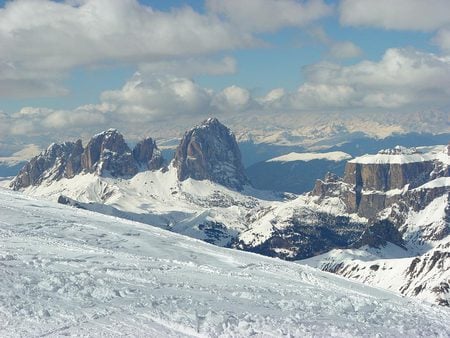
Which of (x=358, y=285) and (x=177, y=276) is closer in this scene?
(x=177, y=276)

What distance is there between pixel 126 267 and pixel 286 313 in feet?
64.2

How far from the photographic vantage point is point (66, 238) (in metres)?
83.2

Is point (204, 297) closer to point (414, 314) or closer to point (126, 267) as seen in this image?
point (126, 267)

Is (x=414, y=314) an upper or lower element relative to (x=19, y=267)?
lower

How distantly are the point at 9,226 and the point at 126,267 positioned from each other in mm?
26852

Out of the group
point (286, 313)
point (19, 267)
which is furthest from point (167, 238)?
point (286, 313)

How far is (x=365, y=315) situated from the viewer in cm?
5666

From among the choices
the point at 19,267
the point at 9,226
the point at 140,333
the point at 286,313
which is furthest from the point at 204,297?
the point at 9,226

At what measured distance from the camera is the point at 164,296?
54344mm

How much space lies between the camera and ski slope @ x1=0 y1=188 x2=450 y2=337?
4578 centimetres

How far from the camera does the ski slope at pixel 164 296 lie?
4578cm

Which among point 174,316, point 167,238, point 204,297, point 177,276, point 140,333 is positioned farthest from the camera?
point 167,238

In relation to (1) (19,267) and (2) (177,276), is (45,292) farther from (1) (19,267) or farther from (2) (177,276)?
(2) (177,276)

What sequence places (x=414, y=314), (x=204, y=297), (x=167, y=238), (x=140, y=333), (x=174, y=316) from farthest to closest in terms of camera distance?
(x=167, y=238), (x=414, y=314), (x=204, y=297), (x=174, y=316), (x=140, y=333)
